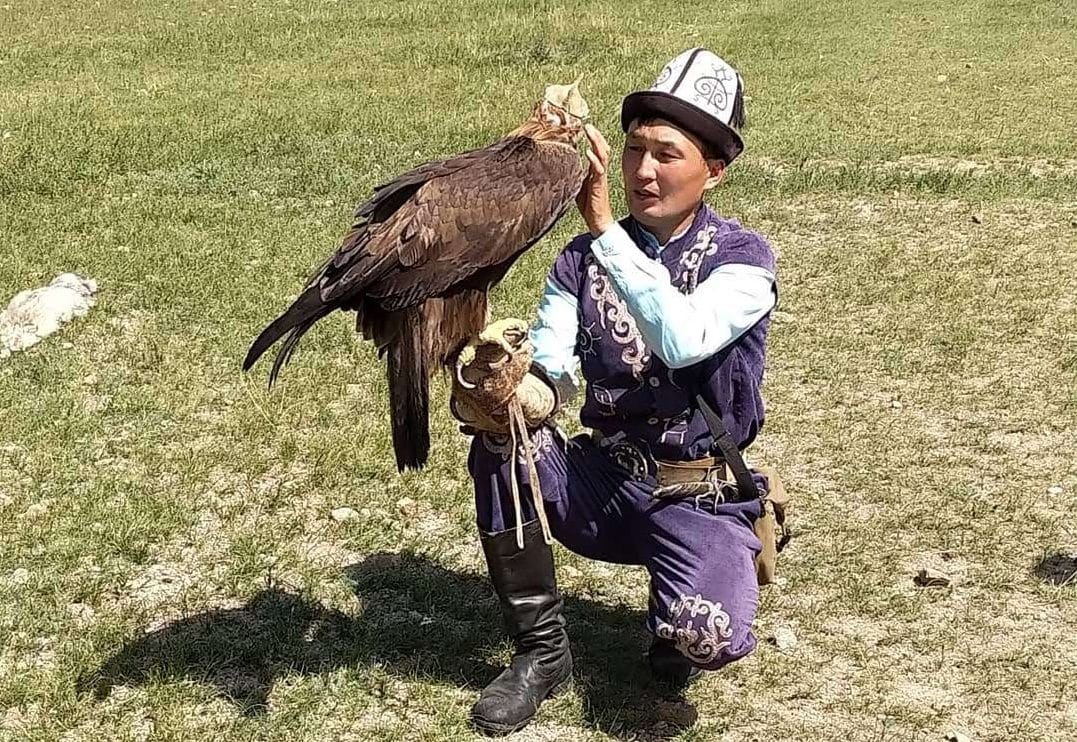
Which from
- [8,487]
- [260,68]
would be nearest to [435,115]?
[260,68]

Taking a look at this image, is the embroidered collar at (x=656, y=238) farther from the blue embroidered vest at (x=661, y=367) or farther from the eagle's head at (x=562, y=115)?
the eagle's head at (x=562, y=115)

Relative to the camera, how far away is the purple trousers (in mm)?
3176

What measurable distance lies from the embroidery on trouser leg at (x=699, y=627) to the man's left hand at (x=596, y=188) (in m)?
1.03

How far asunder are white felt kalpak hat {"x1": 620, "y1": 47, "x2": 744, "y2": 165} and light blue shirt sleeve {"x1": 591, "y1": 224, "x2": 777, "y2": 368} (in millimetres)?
372

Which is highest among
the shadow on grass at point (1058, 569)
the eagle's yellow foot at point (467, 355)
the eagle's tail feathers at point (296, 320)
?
the eagle's tail feathers at point (296, 320)

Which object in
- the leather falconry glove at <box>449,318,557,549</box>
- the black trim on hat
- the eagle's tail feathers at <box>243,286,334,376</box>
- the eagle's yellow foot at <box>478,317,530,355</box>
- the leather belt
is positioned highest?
the black trim on hat

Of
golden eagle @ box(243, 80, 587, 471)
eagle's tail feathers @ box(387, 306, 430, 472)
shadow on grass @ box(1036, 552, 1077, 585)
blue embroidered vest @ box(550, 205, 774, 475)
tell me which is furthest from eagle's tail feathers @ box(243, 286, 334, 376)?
shadow on grass @ box(1036, 552, 1077, 585)

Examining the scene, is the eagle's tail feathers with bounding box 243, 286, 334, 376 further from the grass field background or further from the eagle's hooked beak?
the grass field background

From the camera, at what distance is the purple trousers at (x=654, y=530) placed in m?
3.18

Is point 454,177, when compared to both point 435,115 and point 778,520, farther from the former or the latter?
point 435,115

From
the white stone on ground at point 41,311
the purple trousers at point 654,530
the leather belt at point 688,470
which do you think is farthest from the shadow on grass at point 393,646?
the white stone on ground at point 41,311

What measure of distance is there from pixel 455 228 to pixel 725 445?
3.25ft

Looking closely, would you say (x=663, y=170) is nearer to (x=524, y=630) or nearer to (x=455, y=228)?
(x=455, y=228)

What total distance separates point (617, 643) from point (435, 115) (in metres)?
8.22
